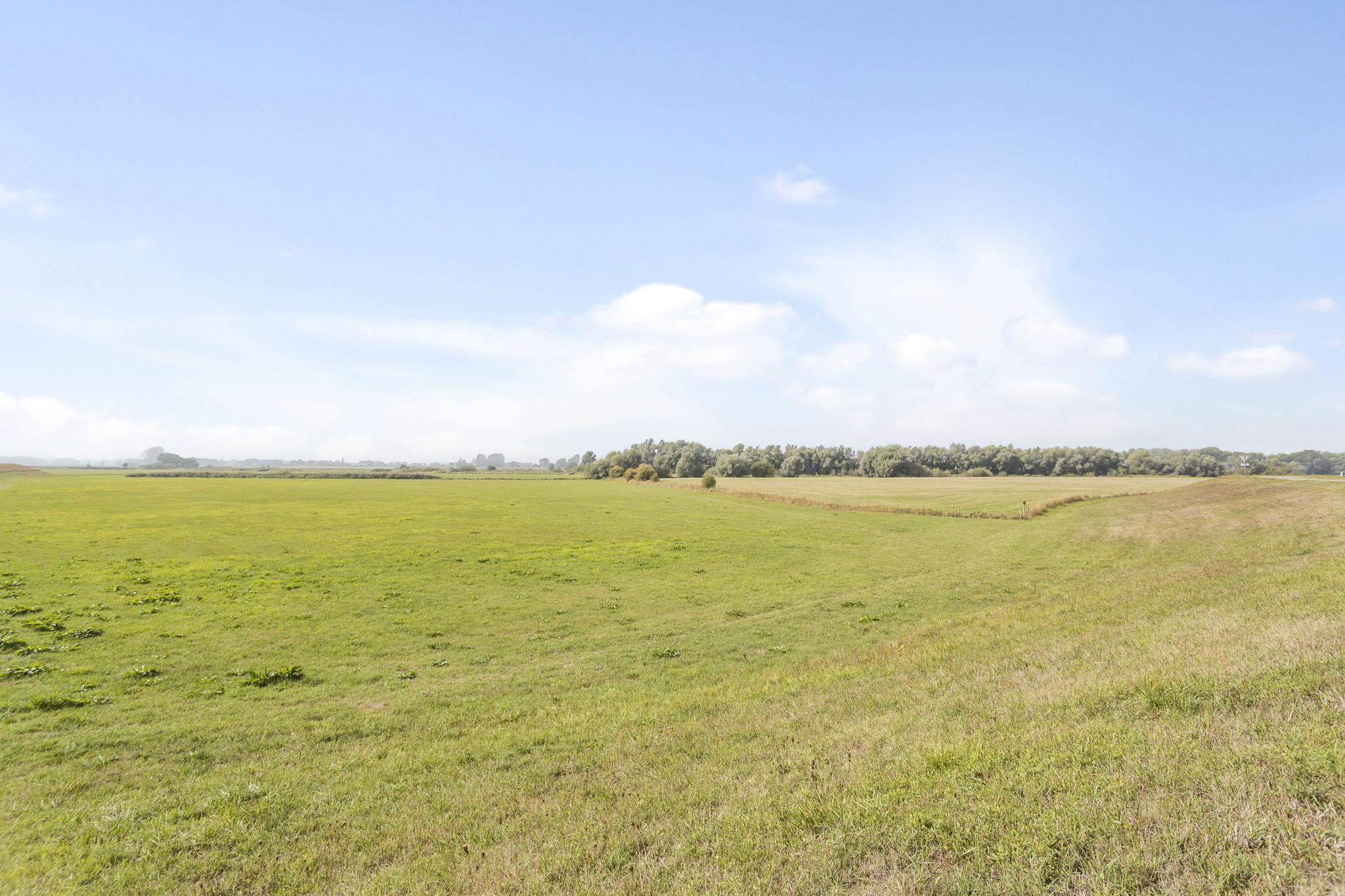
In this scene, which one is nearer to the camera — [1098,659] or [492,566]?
[1098,659]

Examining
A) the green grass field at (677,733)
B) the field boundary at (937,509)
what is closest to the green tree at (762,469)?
the field boundary at (937,509)

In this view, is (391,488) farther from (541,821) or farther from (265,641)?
(541,821)

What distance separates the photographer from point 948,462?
17412 centimetres

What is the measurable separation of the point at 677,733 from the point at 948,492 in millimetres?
92475

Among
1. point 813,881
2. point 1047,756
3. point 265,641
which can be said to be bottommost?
point 265,641

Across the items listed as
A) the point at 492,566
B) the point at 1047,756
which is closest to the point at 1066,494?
the point at 492,566

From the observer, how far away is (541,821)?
815cm

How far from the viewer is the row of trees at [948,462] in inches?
6220

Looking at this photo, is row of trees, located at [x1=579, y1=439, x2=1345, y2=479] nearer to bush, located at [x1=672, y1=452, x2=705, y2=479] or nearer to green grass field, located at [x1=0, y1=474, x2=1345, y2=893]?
bush, located at [x1=672, y1=452, x2=705, y2=479]

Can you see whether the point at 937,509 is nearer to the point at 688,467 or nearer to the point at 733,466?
the point at 733,466

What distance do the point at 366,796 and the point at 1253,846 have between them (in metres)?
Answer: 11.2

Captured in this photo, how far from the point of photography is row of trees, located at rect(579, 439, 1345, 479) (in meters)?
158

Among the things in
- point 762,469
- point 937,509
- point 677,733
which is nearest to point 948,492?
point 937,509

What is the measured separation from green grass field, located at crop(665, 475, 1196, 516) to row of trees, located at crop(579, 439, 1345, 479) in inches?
1699
